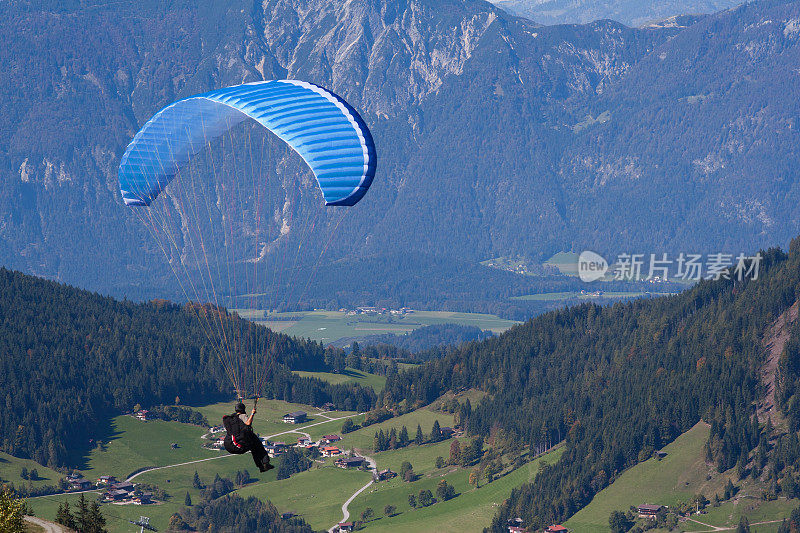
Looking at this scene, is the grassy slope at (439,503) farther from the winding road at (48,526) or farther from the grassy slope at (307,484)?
the winding road at (48,526)

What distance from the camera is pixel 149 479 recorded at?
175500 mm

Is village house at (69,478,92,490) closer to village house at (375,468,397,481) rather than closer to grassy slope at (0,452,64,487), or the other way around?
grassy slope at (0,452,64,487)

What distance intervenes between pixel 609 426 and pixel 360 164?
126 m

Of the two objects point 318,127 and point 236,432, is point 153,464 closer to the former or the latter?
point 318,127

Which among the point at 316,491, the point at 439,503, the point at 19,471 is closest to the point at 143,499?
the point at 19,471

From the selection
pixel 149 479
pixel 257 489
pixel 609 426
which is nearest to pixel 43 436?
pixel 149 479

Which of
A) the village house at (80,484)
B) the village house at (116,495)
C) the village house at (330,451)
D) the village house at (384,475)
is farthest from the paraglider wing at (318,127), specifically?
the village house at (330,451)

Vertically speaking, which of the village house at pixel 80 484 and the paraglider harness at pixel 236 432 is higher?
the paraglider harness at pixel 236 432

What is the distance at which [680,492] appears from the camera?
161m

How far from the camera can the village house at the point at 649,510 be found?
15512cm

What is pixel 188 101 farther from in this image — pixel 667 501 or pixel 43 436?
pixel 43 436

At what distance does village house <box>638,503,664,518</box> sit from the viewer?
15512 cm

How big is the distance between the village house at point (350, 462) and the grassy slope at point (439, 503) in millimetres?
3079

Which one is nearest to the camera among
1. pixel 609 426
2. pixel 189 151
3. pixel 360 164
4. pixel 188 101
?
pixel 360 164
